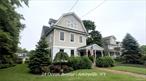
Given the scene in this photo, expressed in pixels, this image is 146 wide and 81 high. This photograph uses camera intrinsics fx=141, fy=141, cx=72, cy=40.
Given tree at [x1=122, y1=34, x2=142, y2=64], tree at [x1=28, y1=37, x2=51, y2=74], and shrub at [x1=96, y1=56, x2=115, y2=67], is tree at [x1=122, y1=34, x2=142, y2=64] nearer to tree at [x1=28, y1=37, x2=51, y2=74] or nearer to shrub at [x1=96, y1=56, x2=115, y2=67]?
shrub at [x1=96, y1=56, x2=115, y2=67]

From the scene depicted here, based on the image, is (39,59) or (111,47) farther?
(111,47)

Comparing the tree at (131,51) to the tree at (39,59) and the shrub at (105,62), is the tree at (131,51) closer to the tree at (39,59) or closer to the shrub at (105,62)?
the shrub at (105,62)

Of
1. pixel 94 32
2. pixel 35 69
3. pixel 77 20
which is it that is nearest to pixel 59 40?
pixel 77 20

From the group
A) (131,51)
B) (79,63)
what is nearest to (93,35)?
(131,51)

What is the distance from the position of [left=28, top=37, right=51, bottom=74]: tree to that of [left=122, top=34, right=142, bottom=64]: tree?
767 inches

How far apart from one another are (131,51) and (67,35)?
49.9 feet

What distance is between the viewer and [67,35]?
22.9m

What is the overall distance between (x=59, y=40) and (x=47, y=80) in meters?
11.7

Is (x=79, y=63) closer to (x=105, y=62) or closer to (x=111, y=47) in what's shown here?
(x=105, y=62)

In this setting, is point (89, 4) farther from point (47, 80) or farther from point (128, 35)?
point (128, 35)

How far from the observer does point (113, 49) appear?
137 feet

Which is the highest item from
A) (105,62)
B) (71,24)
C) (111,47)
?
(71,24)

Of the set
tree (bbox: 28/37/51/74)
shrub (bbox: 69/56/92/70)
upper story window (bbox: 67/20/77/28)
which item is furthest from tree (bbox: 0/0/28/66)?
upper story window (bbox: 67/20/77/28)

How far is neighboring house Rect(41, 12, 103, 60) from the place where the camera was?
2150cm
